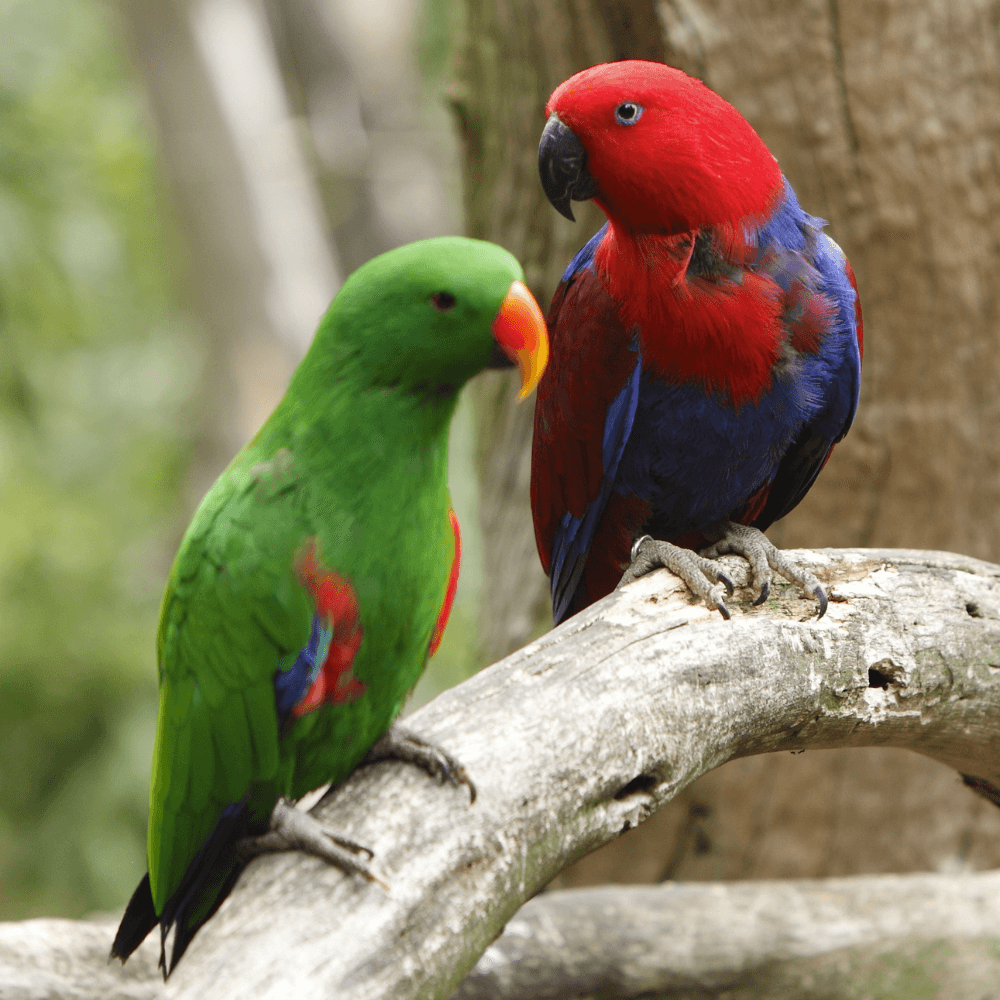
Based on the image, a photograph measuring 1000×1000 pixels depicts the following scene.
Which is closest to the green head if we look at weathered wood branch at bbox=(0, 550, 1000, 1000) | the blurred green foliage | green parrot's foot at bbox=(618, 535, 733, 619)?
weathered wood branch at bbox=(0, 550, 1000, 1000)

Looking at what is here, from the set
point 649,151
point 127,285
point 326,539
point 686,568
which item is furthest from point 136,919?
point 127,285

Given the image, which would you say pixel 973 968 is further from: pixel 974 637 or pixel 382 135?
pixel 382 135

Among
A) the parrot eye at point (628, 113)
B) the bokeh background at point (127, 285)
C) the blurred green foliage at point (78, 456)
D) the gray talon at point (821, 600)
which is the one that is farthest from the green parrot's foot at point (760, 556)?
the blurred green foliage at point (78, 456)

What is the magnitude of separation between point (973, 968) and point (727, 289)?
165 centimetres

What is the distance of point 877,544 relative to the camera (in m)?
2.80

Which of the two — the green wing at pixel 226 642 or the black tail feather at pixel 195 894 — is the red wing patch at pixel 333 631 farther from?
the black tail feather at pixel 195 894

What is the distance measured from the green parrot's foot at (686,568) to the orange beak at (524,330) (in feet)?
1.83

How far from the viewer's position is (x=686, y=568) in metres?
1.70

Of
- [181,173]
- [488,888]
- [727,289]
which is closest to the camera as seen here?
[488,888]

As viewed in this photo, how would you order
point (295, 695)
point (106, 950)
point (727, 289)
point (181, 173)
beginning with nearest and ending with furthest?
1. point (295, 695)
2. point (727, 289)
3. point (106, 950)
4. point (181, 173)

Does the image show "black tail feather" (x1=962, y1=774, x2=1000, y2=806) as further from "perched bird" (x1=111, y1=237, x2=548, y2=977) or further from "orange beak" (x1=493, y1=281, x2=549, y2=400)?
"orange beak" (x1=493, y1=281, x2=549, y2=400)

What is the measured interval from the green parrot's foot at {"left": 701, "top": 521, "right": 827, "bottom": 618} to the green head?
695 mm

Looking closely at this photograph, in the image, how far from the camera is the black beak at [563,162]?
1.69 metres

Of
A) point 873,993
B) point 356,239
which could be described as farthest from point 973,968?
point 356,239
